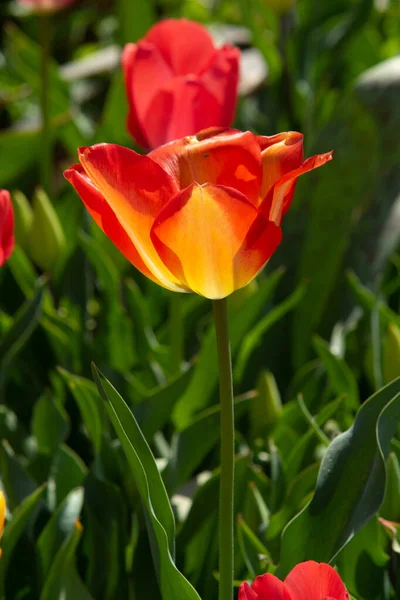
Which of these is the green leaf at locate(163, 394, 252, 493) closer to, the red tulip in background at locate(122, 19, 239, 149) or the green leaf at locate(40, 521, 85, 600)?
the green leaf at locate(40, 521, 85, 600)

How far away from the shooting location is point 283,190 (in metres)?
0.58

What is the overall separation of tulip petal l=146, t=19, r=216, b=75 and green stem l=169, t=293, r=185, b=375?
264 mm

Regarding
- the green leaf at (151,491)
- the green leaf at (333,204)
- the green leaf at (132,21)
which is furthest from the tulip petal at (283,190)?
the green leaf at (132,21)

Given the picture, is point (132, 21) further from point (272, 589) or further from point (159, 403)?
point (272, 589)

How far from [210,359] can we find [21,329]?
22 cm

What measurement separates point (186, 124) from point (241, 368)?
33cm

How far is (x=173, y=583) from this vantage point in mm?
621

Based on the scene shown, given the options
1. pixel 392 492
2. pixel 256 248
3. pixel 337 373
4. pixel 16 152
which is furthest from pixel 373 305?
pixel 16 152

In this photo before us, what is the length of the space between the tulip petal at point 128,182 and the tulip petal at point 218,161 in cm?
2

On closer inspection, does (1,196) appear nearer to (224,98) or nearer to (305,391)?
(224,98)

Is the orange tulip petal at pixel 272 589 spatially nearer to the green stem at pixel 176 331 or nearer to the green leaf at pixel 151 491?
the green leaf at pixel 151 491

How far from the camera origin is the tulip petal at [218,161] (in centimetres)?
57

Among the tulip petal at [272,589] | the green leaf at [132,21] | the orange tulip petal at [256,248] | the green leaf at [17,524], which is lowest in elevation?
the green leaf at [17,524]

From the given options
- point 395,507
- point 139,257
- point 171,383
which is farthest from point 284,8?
point 139,257
